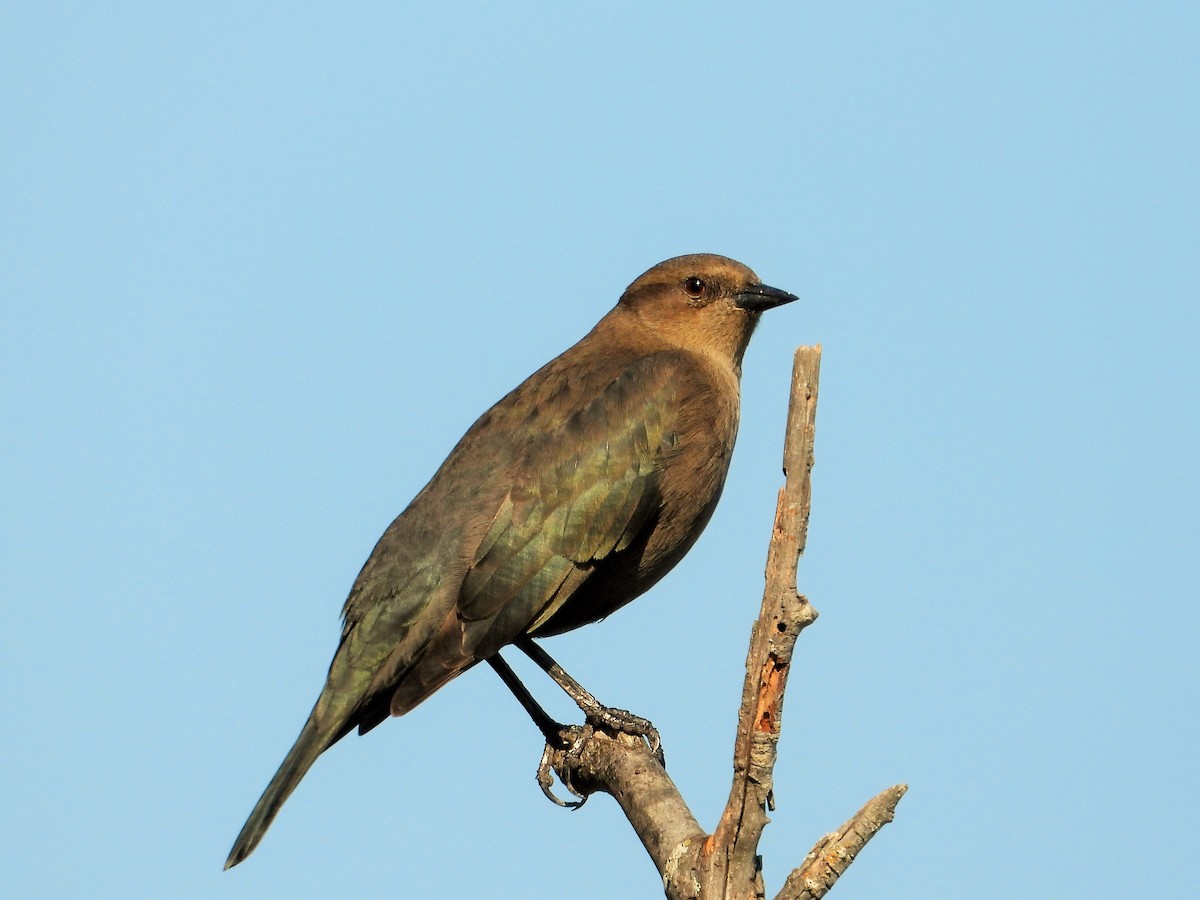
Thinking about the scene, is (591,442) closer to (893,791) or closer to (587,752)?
(587,752)

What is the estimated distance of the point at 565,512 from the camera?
7.44 metres

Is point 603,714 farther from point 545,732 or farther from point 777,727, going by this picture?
point 777,727

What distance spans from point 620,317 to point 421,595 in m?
2.71

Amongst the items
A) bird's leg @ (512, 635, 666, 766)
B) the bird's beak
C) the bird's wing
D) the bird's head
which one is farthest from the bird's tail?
the bird's beak

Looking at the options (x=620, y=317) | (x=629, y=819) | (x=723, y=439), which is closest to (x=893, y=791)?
(x=629, y=819)

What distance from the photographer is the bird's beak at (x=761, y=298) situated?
8.67 metres

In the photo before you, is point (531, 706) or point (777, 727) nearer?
point (777, 727)

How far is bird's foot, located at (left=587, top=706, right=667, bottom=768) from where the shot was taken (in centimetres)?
750

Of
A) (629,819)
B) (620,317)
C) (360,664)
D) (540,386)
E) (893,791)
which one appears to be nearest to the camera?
(893,791)

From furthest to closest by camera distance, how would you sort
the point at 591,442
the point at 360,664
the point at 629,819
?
the point at 591,442, the point at 360,664, the point at 629,819

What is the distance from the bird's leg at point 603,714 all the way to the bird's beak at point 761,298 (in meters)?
2.47

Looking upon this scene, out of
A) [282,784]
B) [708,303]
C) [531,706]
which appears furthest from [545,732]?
[708,303]

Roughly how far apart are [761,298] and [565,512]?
2120 millimetres

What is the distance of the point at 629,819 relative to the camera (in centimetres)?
640
